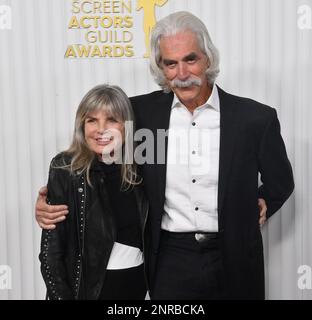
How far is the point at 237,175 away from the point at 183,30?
1.55 feet

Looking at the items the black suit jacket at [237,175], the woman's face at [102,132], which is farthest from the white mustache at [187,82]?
the woman's face at [102,132]

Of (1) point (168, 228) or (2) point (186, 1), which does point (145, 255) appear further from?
(2) point (186, 1)

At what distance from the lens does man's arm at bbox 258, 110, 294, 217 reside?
168 cm

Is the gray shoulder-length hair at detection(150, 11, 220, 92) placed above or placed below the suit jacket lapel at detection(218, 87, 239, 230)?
above

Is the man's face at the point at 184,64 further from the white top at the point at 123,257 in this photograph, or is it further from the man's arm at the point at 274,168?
the white top at the point at 123,257

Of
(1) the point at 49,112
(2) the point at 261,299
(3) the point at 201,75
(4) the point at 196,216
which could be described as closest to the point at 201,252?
(4) the point at 196,216

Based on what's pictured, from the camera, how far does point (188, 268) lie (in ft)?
5.45

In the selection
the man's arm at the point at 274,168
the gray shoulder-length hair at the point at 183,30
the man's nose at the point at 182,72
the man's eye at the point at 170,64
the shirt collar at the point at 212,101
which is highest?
the gray shoulder-length hair at the point at 183,30

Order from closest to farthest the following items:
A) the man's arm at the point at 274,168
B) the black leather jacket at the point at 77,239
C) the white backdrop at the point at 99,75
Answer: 1. the black leather jacket at the point at 77,239
2. the man's arm at the point at 274,168
3. the white backdrop at the point at 99,75

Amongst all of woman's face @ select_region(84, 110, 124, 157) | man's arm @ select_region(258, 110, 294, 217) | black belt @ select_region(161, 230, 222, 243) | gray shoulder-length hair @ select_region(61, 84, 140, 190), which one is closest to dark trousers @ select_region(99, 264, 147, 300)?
black belt @ select_region(161, 230, 222, 243)

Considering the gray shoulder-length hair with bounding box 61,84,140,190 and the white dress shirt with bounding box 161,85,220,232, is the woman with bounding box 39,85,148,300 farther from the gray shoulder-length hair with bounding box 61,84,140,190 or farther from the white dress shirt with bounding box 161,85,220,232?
the white dress shirt with bounding box 161,85,220,232

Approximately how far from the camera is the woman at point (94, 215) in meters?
1.58

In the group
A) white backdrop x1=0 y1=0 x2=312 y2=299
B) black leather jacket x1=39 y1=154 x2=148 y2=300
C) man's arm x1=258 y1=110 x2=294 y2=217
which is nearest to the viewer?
black leather jacket x1=39 y1=154 x2=148 y2=300

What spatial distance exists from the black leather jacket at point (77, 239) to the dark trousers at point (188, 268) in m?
0.21
